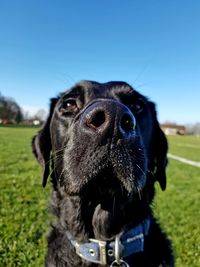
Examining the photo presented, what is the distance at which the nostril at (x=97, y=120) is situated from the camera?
104 inches

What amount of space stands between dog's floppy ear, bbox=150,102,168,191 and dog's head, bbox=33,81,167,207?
0.33 metres

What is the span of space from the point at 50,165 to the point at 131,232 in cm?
143

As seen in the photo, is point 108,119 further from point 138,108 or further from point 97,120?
point 138,108

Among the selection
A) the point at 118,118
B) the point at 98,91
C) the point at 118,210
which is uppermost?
the point at 98,91

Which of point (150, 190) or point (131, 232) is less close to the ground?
point (150, 190)

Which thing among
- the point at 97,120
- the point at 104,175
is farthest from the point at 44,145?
the point at 97,120

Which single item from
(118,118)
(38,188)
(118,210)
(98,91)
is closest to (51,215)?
(118,210)

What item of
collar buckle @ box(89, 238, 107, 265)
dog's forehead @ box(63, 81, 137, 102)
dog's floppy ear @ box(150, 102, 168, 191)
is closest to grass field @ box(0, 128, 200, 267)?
dog's floppy ear @ box(150, 102, 168, 191)

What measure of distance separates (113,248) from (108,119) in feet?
4.36

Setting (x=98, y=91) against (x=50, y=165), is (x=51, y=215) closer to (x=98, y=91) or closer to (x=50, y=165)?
(x=50, y=165)

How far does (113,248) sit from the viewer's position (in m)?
3.27

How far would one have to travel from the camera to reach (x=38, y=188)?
33.1 feet

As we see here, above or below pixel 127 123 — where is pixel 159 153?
below

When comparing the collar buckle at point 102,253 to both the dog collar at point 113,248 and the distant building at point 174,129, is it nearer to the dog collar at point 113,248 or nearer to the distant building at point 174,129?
the dog collar at point 113,248
